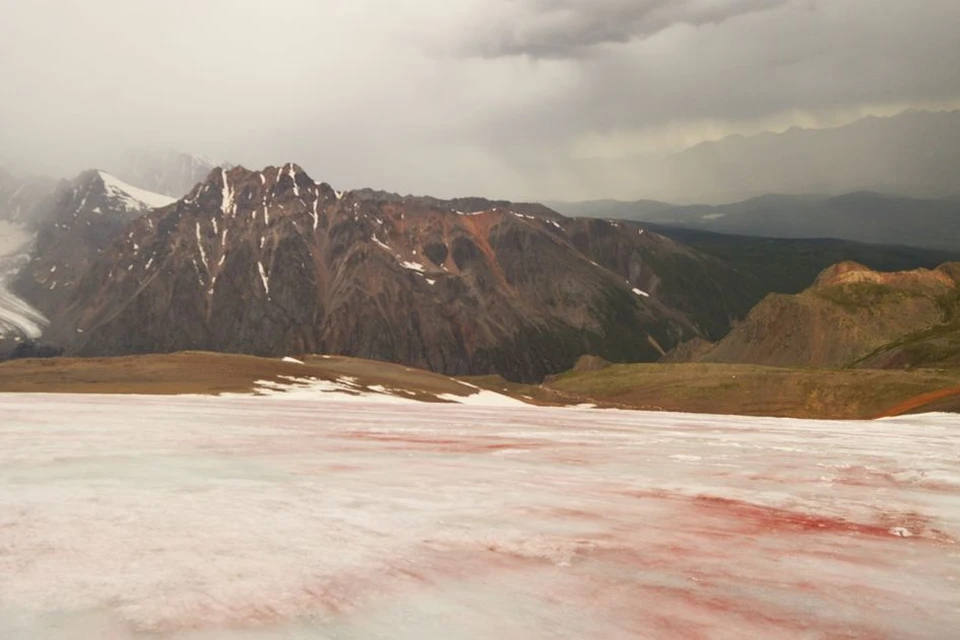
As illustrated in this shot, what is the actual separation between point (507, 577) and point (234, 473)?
7971 millimetres

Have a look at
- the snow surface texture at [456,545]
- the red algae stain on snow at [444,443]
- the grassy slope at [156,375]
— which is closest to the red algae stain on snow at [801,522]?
the snow surface texture at [456,545]

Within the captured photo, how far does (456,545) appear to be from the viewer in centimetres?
953

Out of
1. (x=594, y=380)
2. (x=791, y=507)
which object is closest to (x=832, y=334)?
(x=594, y=380)

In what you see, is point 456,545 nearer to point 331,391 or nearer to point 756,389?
point 331,391

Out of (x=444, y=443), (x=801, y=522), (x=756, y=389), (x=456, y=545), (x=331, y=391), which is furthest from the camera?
(x=756, y=389)

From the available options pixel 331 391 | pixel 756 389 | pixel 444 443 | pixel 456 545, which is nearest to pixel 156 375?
pixel 331 391

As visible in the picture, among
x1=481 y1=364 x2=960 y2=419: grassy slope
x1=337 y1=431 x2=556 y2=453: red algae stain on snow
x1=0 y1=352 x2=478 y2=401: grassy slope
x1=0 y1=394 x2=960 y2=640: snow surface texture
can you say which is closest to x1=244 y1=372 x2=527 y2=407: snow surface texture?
x1=0 y1=352 x2=478 y2=401: grassy slope

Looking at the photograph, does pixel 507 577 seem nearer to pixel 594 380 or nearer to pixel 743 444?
pixel 743 444

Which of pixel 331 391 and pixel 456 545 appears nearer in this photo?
pixel 456 545

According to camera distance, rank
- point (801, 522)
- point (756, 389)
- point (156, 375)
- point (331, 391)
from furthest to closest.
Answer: point (756, 389) → point (156, 375) → point (331, 391) → point (801, 522)

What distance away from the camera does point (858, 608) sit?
25.2ft

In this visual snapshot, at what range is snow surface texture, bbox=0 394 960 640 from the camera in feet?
22.9

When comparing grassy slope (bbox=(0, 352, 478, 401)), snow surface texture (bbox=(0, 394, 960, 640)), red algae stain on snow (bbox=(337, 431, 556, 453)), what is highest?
grassy slope (bbox=(0, 352, 478, 401))

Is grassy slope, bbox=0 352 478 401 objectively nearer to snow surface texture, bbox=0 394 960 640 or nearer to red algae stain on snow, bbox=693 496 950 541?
snow surface texture, bbox=0 394 960 640
